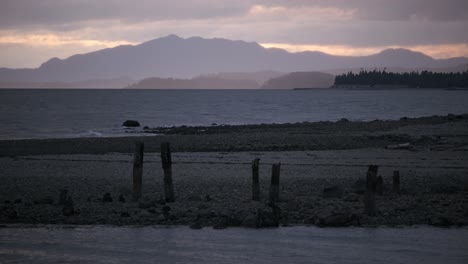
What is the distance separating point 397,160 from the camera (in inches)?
1216

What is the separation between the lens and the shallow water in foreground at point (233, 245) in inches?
584

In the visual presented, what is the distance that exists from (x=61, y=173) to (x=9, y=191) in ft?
16.1

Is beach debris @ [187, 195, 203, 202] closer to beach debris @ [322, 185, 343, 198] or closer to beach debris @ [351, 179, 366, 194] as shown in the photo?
beach debris @ [322, 185, 343, 198]

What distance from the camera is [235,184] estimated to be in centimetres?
2284

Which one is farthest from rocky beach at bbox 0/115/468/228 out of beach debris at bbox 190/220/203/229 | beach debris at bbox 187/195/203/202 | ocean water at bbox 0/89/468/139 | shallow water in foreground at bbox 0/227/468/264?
ocean water at bbox 0/89/468/139

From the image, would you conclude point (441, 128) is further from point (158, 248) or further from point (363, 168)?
point (158, 248)

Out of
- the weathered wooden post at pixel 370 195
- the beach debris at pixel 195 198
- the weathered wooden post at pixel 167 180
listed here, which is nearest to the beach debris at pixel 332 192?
the weathered wooden post at pixel 370 195

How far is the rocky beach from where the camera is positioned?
1764 centimetres

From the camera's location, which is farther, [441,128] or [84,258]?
[441,128]

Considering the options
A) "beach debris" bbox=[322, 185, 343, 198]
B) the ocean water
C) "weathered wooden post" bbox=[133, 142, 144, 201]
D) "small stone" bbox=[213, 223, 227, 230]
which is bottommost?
the ocean water

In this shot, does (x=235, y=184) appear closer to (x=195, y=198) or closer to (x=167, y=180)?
(x=195, y=198)

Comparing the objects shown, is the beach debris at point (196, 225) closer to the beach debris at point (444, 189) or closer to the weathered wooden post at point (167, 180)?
the weathered wooden post at point (167, 180)

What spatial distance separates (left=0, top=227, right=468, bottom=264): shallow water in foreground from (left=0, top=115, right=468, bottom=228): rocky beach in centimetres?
60

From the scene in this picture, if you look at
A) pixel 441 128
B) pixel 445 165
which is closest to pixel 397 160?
pixel 445 165
